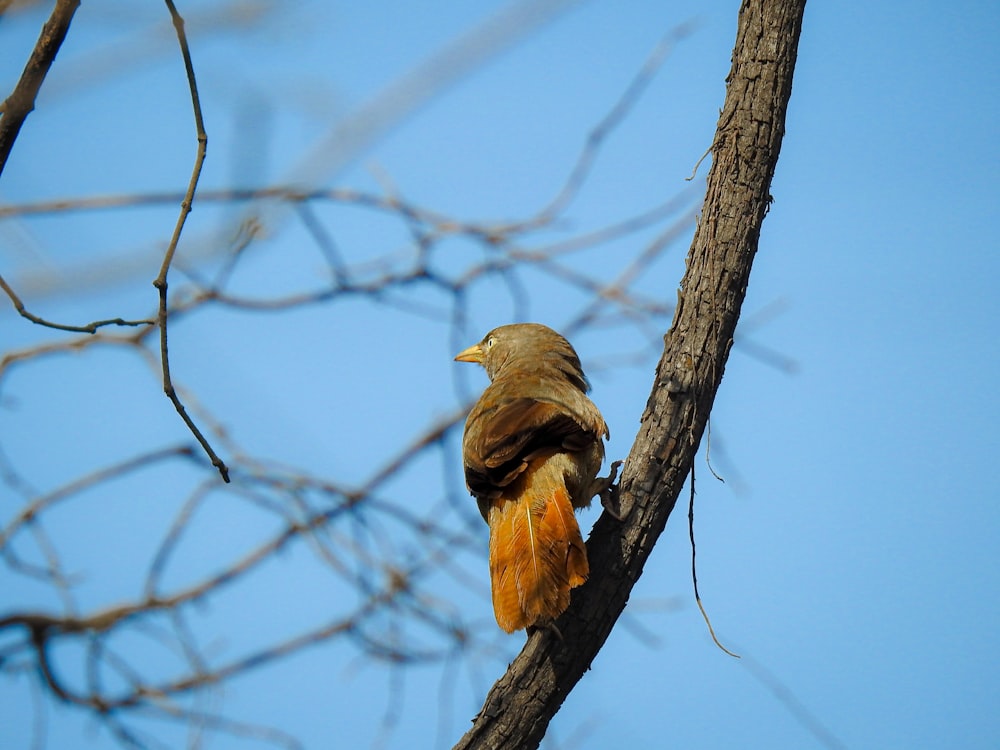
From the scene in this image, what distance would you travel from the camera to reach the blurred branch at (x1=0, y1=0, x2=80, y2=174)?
2188 mm

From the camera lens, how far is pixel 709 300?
→ 3.30 m

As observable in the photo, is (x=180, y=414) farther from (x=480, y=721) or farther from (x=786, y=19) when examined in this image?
(x=786, y=19)

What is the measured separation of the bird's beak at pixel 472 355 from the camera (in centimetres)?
539

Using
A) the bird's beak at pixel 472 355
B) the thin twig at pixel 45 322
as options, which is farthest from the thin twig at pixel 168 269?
the bird's beak at pixel 472 355

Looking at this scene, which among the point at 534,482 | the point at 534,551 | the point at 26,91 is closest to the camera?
the point at 26,91

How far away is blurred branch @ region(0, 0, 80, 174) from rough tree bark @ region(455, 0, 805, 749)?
2.02 metres

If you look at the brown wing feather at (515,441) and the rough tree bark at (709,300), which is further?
the brown wing feather at (515,441)

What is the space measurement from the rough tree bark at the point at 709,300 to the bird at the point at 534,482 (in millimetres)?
137

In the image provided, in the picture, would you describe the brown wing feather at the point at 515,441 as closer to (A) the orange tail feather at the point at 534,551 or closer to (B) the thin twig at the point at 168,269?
(A) the orange tail feather at the point at 534,551

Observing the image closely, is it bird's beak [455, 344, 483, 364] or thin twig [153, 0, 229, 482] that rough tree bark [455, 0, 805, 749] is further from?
bird's beak [455, 344, 483, 364]

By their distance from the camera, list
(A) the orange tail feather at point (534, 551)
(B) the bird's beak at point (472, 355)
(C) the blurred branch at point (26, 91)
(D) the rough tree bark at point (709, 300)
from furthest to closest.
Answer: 1. (B) the bird's beak at point (472, 355)
2. (D) the rough tree bark at point (709, 300)
3. (A) the orange tail feather at point (534, 551)
4. (C) the blurred branch at point (26, 91)

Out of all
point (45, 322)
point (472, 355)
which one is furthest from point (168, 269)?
point (472, 355)

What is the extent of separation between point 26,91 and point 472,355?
3.39 m

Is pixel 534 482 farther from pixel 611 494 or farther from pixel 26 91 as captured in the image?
pixel 26 91
